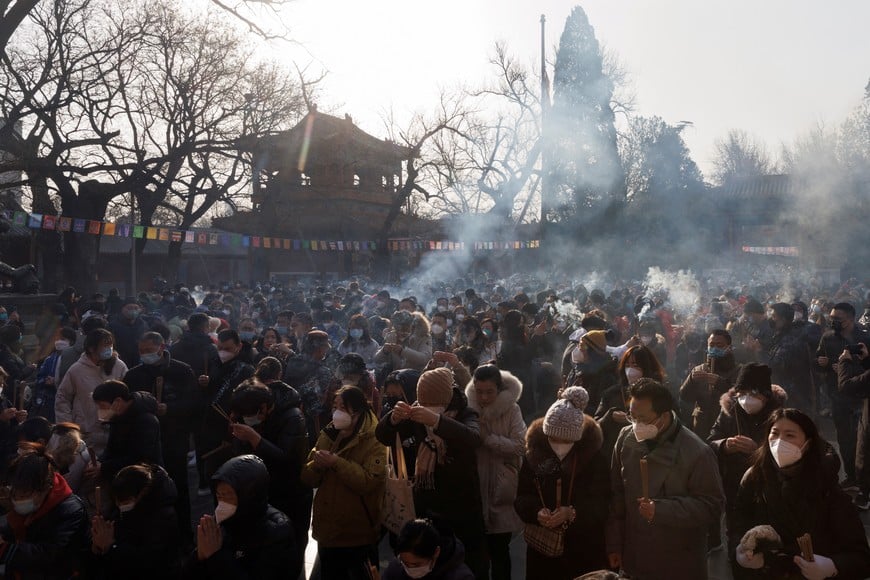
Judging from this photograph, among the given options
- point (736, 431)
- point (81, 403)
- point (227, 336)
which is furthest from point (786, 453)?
point (81, 403)

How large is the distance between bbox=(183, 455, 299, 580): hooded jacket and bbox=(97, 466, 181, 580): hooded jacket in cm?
34

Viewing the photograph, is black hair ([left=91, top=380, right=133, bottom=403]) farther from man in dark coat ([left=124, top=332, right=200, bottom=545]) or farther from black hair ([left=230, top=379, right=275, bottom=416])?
man in dark coat ([left=124, top=332, right=200, bottom=545])

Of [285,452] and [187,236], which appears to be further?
[187,236]

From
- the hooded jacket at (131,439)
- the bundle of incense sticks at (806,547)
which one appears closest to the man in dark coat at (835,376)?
the bundle of incense sticks at (806,547)

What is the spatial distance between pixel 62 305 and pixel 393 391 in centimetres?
972

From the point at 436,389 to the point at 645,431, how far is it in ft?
3.52

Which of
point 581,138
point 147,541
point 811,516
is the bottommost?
point 147,541

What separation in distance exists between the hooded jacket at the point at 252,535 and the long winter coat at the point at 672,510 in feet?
5.05

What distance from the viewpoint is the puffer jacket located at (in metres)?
3.81

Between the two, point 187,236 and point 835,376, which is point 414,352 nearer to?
point 835,376

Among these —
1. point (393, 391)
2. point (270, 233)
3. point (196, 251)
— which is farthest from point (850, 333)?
point (196, 251)

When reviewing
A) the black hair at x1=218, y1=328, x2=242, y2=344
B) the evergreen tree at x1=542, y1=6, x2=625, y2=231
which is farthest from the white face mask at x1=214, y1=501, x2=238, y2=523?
the evergreen tree at x1=542, y1=6, x2=625, y2=231

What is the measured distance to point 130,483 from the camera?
3402 millimetres

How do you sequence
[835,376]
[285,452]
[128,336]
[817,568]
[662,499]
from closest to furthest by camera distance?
[817,568]
[662,499]
[285,452]
[835,376]
[128,336]
